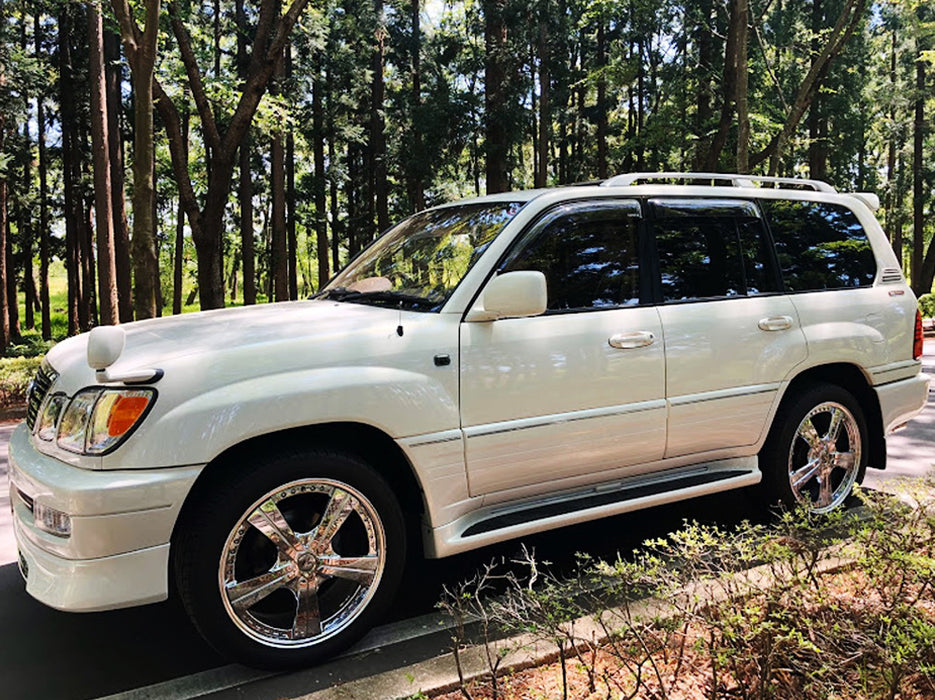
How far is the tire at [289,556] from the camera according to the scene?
2.88 meters

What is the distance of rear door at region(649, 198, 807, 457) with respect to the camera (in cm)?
405

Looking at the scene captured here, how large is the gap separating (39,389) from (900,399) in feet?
16.7

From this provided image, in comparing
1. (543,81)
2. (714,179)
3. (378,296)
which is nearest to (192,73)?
(378,296)

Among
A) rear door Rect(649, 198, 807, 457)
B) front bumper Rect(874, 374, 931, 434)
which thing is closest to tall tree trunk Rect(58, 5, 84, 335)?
rear door Rect(649, 198, 807, 457)

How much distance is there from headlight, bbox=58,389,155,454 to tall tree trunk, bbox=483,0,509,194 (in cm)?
1784

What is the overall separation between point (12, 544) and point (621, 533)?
3811mm

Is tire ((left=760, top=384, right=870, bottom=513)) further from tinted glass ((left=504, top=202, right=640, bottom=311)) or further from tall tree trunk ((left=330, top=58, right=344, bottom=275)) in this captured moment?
tall tree trunk ((left=330, top=58, right=344, bottom=275))

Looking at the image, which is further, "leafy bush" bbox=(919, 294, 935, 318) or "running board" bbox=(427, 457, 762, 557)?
"leafy bush" bbox=(919, 294, 935, 318)

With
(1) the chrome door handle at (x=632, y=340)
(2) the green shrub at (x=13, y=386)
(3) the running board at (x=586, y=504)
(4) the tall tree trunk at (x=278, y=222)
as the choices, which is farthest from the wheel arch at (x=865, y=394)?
(4) the tall tree trunk at (x=278, y=222)

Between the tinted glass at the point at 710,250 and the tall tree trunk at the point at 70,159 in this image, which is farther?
the tall tree trunk at the point at 70,159

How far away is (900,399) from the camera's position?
16.2ft

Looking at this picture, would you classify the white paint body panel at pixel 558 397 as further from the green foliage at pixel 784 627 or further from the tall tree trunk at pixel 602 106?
the tall tree trunk at pixel 602 106

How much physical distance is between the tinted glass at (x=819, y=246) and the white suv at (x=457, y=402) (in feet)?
0.07

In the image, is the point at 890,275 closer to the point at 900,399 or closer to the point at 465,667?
the point at 900,399
